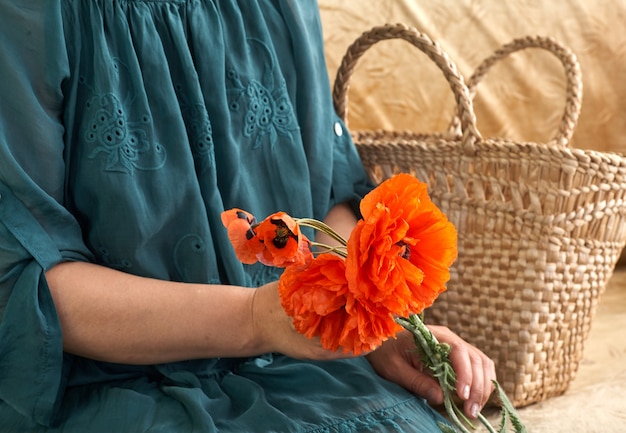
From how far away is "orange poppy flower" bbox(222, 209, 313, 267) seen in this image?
0.49m

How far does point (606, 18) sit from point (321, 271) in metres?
1.31

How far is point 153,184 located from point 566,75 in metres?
0.79

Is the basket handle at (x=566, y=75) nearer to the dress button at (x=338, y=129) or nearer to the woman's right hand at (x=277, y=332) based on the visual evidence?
the dress button at (x=338, y=129)

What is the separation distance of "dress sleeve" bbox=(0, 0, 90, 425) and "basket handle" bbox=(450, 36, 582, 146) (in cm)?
73

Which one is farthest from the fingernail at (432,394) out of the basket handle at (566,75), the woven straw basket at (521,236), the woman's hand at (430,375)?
the basket handle at (566,75)

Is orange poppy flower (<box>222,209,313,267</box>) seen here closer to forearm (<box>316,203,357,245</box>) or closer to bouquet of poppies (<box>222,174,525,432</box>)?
bouquet of poppies (<box>222,174,525,432</box>)

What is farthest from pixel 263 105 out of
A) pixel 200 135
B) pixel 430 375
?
pixel 430 375

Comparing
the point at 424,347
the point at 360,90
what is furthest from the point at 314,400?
the point at 360,90

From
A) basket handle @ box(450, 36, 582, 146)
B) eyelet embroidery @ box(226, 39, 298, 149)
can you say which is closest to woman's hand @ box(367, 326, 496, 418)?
eyelet embroidery @ box(226, 39, 298, 149)

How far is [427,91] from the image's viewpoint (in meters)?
1.54

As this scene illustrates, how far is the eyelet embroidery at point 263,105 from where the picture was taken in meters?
0.82

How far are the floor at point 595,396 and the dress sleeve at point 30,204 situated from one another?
0.56m

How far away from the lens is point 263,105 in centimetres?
83

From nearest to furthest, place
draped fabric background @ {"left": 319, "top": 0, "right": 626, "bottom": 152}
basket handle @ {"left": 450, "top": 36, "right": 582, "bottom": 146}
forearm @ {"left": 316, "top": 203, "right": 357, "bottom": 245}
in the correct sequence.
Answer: forearm @ {"left": 316, "top": 203, "right": 357, "bottom": 245} → basket handle @ {"left": 450, "top": 36, "right": 582, "bottom": 146} → draped fabric background @ {"left": 319, "top": 0, "right": 626, "bottom": 152}
